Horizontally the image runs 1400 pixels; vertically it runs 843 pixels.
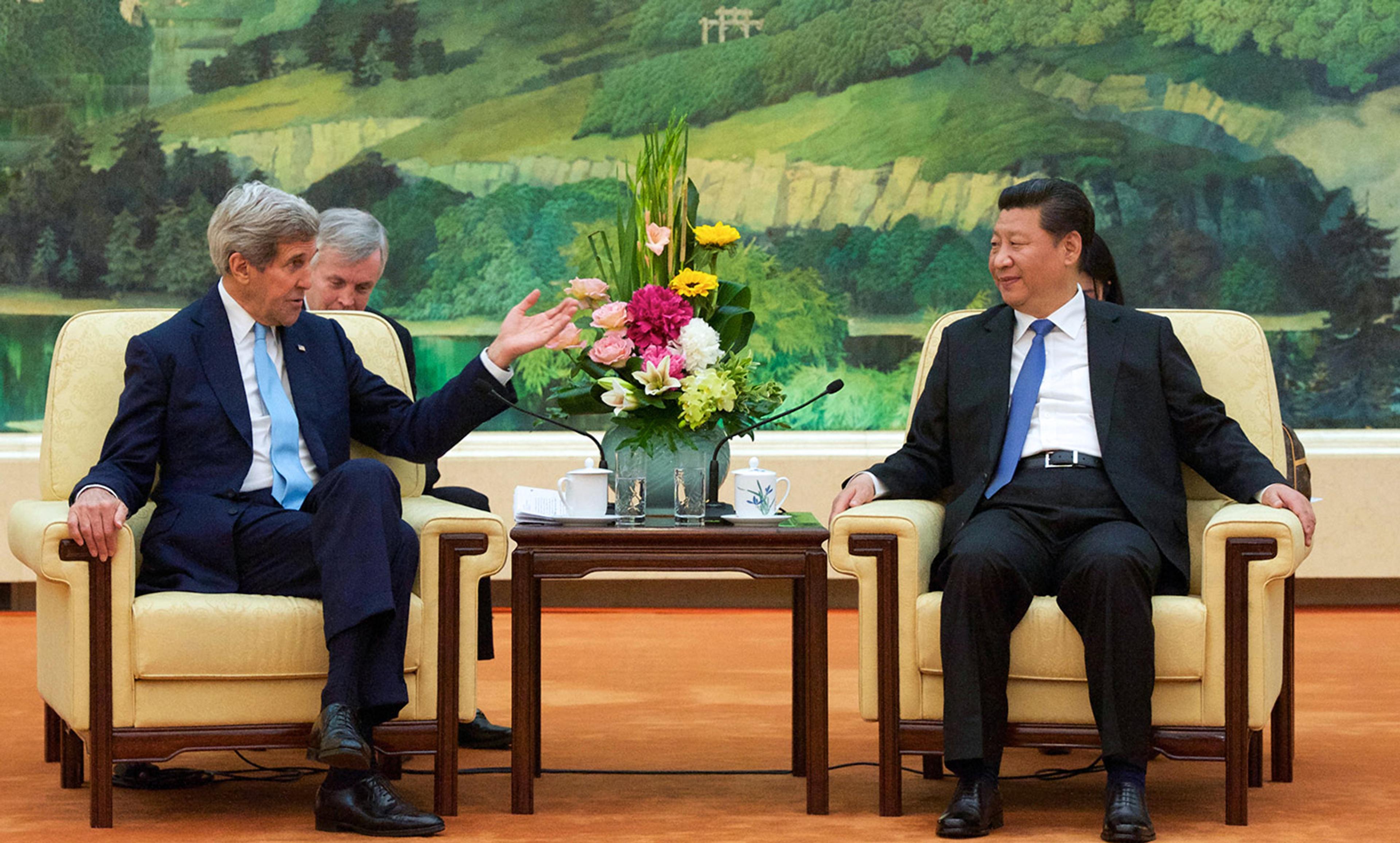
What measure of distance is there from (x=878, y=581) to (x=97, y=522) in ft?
4.45

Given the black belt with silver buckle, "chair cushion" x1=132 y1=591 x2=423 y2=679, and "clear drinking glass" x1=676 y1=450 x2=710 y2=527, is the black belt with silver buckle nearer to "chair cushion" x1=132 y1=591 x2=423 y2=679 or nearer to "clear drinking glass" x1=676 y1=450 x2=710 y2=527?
"clear drinking glass" x1=676 y1=450 x2=710 y2=527

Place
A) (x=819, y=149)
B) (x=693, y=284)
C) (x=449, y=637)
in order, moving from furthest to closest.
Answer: (x=819, y=149) → (x=693, y=284) → (x=449, y=637)

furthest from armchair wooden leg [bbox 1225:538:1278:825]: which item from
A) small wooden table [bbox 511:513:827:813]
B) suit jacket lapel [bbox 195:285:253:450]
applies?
suit jacket lapel [bbox 195:285:253:450]

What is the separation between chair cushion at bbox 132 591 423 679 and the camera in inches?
105

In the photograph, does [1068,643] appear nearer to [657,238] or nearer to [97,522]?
[657,238]

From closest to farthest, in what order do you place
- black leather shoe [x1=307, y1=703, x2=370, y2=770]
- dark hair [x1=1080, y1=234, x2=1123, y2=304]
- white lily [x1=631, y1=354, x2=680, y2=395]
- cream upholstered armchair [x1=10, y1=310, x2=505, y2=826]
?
black leather shoe [x1=307, y1=703, x2=370, y2=770] → cream upholstered armchair [x1=10, y1=310, x2=505, y2=826] → white lily [x1=631, y1=354, x2=680, y2=395] → dark hair [x1=1080, y1=234, x2=1123, y2=304]

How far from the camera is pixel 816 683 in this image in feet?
9.39

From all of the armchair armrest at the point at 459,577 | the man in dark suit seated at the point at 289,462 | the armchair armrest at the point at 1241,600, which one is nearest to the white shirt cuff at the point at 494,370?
the man in dark suit seated at the point at 289,462

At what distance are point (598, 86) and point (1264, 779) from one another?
3977mm

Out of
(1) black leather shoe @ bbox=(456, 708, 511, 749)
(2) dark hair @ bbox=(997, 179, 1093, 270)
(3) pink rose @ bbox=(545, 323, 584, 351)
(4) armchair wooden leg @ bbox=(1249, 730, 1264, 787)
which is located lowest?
(1) black leather shoe @ bbox=(456, 708, 511, 749)

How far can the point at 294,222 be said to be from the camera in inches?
118

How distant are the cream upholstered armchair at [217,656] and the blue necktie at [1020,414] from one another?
991 millimetres

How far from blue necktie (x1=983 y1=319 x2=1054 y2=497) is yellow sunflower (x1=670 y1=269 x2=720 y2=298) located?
648 mm

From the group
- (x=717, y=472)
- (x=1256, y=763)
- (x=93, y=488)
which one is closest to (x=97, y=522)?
(x=93, y=488)
